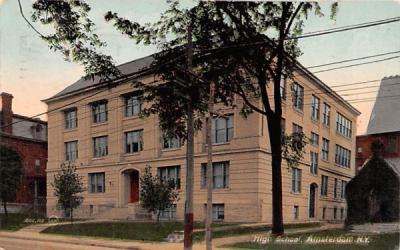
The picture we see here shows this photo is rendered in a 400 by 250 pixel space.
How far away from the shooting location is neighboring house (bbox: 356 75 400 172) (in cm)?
767

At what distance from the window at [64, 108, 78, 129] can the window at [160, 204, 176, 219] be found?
2.64 meters

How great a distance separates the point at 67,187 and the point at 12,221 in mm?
1299

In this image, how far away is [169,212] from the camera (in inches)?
431

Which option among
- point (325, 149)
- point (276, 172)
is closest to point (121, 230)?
point (276, 172)

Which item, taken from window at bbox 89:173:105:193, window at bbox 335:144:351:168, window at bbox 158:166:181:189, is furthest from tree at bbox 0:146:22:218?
window at bbox 335:144:351:168

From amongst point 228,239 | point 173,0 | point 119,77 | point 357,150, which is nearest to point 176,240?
point 228,239

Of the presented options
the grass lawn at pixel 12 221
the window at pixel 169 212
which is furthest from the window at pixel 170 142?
the grass lawn at pixel 12 221

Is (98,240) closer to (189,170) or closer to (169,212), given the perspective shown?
(169,212)

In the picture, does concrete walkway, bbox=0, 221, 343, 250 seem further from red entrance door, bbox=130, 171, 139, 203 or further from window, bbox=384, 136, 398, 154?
window, bbox=384, 136, 398, 154

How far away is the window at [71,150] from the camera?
1018 cm

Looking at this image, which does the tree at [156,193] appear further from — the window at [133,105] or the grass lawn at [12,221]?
the grass lawn at [12,221]

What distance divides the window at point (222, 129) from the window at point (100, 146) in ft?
7.26

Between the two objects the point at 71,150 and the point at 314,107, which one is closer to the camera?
the point at 314,107

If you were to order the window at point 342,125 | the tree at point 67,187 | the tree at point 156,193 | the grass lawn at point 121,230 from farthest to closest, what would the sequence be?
1. the grass lawn at point 121,230
2. the tree at point 156,193
3. the tree at point 67,187
4. the window at point 342,125
